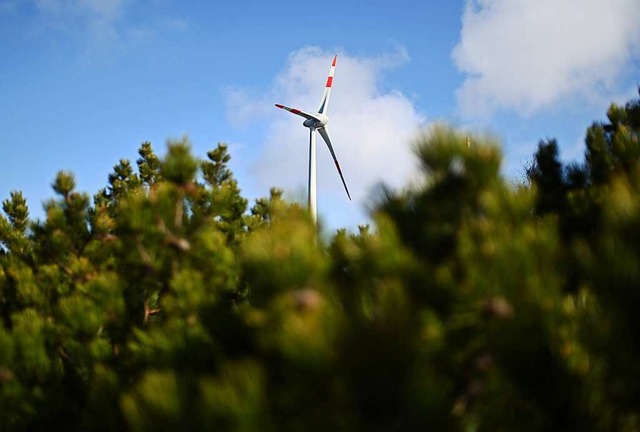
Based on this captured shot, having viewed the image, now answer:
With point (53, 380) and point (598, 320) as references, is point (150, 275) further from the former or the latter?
point (598, 320)

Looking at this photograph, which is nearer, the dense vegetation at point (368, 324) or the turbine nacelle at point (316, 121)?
the dense vegetation at point (368, 324)

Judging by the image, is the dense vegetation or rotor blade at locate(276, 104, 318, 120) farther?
rotor blade at locate(276, 104, 318, 120)

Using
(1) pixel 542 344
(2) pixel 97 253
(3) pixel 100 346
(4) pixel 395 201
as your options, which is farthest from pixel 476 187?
(2) pixel 97 253

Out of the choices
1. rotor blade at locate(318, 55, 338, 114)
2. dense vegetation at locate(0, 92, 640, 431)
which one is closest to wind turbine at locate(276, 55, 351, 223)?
rotor blade at locate(318, 55, 338, 114)

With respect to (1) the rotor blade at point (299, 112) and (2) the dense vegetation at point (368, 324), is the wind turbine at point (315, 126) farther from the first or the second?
(2) the dense vegetation at point (368, 324)

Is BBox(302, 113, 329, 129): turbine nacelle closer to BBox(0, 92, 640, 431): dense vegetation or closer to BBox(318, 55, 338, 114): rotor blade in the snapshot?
BBox(318, 55, 338, 114): rotor blade

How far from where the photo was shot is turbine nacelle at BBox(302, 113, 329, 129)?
24209 mm

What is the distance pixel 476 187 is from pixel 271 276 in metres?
1.22

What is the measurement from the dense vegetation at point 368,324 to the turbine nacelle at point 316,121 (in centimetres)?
2081

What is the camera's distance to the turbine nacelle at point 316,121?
24.2 metres

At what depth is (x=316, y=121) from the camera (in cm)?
2425

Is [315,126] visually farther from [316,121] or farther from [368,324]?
[368,324]

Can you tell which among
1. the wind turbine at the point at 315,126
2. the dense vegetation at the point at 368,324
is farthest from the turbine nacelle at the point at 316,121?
the dense vegetation at the point at 368,324

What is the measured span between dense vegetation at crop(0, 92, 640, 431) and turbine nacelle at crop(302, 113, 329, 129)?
68.3 ft
